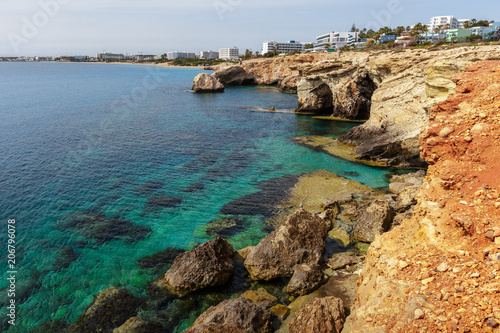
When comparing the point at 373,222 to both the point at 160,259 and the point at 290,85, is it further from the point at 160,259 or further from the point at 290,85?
the point at 290,85

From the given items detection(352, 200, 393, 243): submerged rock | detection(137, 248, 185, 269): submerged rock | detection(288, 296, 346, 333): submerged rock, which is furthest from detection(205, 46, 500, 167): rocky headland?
detection(137, 248, 185, 269): submerged rock

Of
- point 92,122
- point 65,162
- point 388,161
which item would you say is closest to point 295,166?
point 388,161

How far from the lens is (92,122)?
59.4 metres

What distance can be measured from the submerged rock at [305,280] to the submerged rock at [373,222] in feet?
19.7

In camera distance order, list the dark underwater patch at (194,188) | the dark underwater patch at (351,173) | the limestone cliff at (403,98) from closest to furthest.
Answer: the limestone cliff at (403,98)
the dark underwater patch at (194,188)
the dark underwater patch at (351,173)

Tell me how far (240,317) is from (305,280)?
4961 millimetres

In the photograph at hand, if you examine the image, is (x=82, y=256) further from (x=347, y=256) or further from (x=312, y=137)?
(x=312, y=137)

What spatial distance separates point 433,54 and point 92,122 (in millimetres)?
56832

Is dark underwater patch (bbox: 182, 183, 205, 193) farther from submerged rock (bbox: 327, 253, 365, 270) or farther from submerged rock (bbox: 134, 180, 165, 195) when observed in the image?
submerged rock (bbox: 327, 253, 365, 270)

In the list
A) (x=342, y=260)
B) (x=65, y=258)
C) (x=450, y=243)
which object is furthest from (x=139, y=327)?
(x=450, y=243)

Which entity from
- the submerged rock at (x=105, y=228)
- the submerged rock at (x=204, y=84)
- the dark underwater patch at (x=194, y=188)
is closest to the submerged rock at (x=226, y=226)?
the submerged rock at (x=105, y=228)

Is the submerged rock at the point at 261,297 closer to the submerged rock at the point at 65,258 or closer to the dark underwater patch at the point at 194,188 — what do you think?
the submerged rock at the point at 65,258

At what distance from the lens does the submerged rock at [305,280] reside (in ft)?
58.7

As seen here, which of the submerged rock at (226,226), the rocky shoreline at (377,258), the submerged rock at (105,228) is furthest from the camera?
the submerged rock at (226,226)
